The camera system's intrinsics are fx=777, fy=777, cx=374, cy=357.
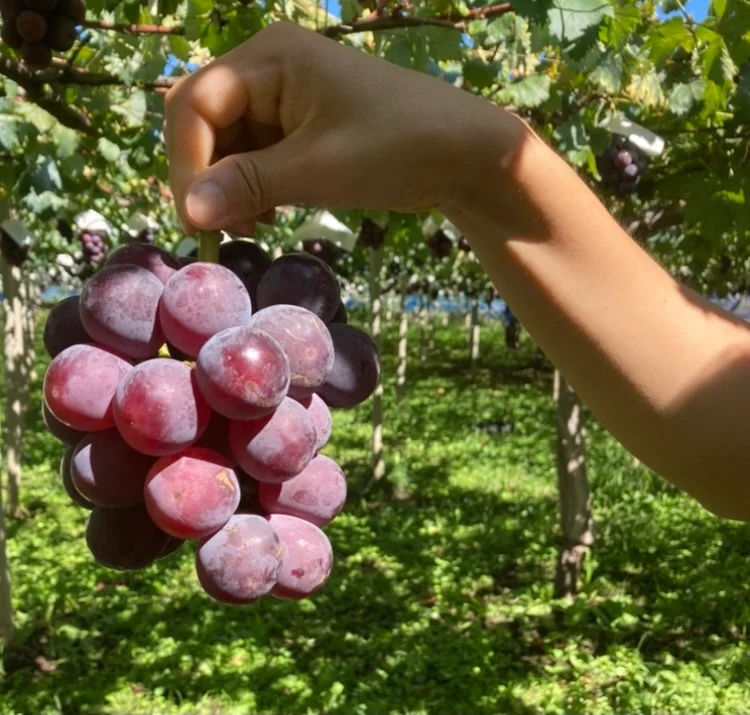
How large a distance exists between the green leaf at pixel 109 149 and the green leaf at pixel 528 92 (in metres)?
1.66

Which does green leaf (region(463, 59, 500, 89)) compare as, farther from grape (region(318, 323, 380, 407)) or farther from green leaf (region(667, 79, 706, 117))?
grape (region(318, 323, 380, 407))

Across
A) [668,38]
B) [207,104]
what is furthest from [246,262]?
[668,38]

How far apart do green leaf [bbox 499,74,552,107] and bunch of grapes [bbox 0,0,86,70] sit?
1724mm

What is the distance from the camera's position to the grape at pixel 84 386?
0.88 metres

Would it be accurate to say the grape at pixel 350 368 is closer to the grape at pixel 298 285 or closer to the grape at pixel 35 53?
the grape at pixel 298 285

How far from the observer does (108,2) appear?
7.35 feet

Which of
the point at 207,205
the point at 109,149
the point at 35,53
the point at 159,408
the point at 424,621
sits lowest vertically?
the point at 424,621

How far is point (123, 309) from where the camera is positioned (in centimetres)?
88

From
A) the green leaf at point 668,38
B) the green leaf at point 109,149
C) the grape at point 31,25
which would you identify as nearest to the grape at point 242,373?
the grape at point 31,25

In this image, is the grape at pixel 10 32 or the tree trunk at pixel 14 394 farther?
the tree trunk at pixel 14 394

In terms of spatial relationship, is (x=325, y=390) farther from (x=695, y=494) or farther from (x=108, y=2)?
(x=108, y=2)

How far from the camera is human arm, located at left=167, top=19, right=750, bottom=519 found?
3.15 feet

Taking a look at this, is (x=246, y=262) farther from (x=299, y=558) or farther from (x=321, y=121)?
(x=299, y=558)

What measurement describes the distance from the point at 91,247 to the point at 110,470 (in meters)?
6.57
